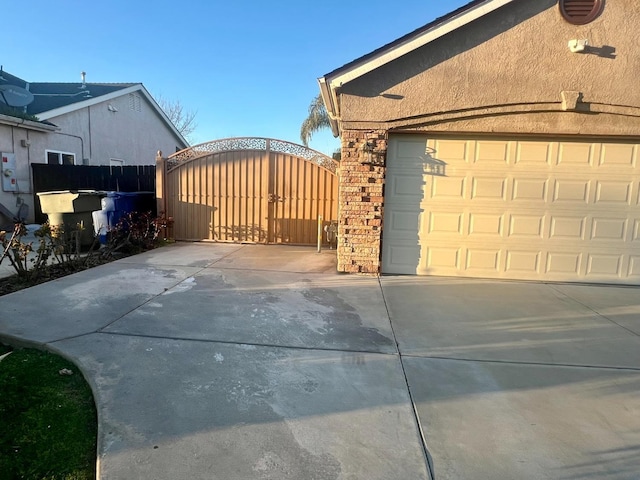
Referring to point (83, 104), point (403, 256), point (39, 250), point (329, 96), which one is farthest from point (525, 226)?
point (83, 104)

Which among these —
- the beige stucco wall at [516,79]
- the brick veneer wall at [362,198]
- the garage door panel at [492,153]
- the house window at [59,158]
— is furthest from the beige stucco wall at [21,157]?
the garage door panel at [492,153]

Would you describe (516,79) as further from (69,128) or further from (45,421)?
(69,128)

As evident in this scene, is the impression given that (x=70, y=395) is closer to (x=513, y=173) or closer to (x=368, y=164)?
(x=368, y=164)

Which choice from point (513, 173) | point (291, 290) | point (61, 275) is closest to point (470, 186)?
point (513, 173)

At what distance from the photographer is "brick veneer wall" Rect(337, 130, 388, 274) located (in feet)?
21.6

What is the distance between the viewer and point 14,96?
12.8 meters

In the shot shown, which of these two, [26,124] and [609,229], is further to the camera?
[26,124]

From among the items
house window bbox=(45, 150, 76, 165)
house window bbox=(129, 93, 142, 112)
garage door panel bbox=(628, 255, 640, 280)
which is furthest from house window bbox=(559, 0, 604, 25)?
house window bbox=(129, 93, 142, 112)

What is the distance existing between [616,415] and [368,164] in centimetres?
476

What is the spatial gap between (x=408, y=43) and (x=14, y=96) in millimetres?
13346

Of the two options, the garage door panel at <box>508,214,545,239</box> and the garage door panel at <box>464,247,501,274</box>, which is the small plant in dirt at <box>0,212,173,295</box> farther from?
the garage door panel at <box>508,214,545,239</box>

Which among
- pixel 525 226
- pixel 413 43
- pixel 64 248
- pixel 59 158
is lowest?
pixel 64 248

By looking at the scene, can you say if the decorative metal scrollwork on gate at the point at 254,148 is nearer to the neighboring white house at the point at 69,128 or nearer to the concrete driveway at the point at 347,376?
the concrete driveway at the point at 347,376

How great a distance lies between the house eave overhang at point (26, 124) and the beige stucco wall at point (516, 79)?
421 inches
